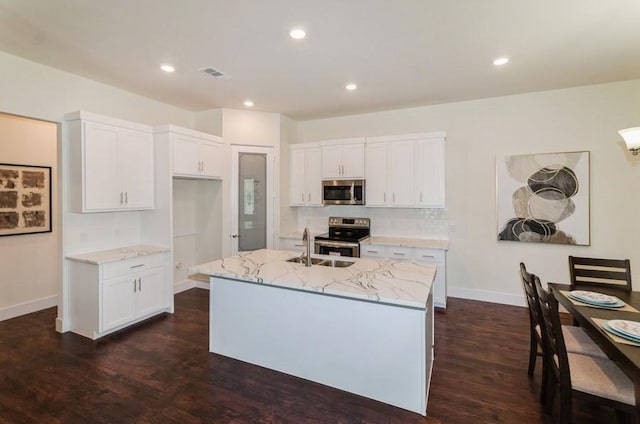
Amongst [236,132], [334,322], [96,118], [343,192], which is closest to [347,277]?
[334,322]

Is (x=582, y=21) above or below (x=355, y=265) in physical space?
above

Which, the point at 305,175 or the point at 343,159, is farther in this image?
the point at 305,175

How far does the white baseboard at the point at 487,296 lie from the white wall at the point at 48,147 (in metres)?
4.80

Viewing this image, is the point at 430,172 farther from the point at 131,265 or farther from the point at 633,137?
the point at 131,265

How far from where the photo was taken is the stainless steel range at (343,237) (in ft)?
15.8

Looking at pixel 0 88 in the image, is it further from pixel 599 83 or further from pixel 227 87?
pixel 599 83

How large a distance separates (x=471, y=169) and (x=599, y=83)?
1771 millimetres

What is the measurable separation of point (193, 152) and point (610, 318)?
473 cm

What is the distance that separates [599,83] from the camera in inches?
158

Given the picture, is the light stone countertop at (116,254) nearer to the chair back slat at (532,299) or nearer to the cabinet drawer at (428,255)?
the cabinet drawer at (428,255)

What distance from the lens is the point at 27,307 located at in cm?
427

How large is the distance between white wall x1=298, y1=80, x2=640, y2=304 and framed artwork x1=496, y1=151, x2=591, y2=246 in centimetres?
10

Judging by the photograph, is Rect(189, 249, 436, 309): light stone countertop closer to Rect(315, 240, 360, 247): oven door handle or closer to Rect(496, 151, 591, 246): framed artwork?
Rect(315, 240, 360, 247): oven door handle

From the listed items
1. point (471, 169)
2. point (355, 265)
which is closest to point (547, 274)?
point (471, 169)
